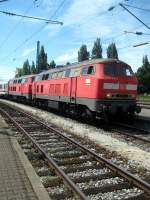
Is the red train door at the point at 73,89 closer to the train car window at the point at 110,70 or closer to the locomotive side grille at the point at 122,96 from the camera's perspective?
the train car window at the point at 110,70

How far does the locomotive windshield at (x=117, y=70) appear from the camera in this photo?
16656mm

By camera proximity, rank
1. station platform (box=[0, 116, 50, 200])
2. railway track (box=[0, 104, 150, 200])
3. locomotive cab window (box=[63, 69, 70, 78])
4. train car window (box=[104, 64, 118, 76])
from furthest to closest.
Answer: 1. locomotive cab window (box=[63, 69, 70, 78])
2. train car window (box=[104, 64, 118, 76])
3. railway track (box=[0, 104, 150, 200])
4. station platform (box=[0, 116, 50, 200])

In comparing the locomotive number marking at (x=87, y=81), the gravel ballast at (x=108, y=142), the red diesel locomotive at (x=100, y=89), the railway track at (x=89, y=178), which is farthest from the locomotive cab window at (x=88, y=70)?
the railway track at (x=89, y=178)

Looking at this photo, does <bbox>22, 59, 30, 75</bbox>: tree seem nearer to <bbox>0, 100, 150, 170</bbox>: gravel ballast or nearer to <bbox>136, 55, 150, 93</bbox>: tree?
<bbox>136, 55, 150, 93</bbox>: tree

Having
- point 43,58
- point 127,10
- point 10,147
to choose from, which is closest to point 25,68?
point 43,58

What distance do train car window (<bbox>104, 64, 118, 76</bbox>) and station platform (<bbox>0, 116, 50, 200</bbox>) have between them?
22.8 ft

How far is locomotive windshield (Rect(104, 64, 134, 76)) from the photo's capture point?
54.6 feet

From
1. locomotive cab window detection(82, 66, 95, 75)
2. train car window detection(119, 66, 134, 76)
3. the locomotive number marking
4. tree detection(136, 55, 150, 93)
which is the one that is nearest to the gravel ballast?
the locomotive number marking

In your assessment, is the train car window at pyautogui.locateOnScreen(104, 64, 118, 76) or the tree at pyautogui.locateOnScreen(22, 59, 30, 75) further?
the tree at pyautogui.locateOnScreen(22, 59, 30, 75)

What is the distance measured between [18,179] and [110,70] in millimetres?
9939

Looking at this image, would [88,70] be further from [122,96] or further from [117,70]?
[122,96]

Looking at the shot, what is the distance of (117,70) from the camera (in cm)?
1692

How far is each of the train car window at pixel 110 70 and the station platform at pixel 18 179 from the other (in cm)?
696

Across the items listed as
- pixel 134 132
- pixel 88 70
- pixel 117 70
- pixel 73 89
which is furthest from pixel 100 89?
pixel 73 89
